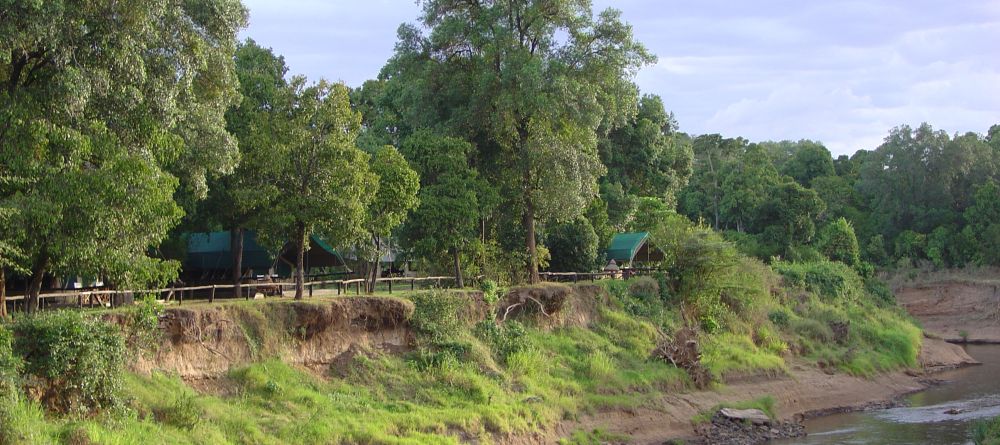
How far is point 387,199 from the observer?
38.3 meters

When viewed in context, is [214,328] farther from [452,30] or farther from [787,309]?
[787,309]

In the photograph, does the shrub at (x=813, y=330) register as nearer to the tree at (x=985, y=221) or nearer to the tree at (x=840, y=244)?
the tree at (x=840, y=244)

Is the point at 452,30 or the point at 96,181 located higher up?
the point at 452,30

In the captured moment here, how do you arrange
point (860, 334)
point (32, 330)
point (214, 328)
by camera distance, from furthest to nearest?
point (860, 334), point (214, 328), point (32, 330)

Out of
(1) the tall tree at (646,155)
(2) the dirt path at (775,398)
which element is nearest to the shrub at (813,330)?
(2) the dirt path at (775,398)

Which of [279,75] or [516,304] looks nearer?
[279,75]

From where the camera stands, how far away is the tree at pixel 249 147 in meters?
33.7

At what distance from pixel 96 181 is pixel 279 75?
53.3ft

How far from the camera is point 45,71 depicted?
24.9 meters

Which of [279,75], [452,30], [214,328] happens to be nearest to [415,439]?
[214,328]

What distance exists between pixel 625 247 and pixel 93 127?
3858cm

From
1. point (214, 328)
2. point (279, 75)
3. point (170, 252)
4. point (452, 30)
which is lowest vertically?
point (214, 328)

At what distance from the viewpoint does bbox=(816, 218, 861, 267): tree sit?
75.9m

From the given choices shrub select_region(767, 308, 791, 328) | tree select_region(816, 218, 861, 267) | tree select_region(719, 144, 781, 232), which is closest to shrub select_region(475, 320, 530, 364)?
shrub select_region(767, 308, 791, 328)
